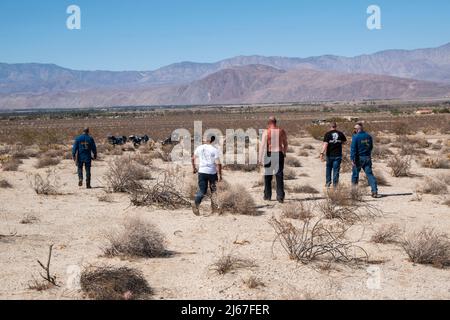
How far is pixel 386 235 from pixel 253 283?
9.48 ft

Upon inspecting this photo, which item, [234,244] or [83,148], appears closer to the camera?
[234,244]

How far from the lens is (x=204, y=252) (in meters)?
7.91

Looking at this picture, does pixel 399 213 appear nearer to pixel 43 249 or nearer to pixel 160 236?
pixel 160 236

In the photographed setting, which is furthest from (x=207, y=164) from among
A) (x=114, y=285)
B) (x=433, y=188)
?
(x=433, y=188)

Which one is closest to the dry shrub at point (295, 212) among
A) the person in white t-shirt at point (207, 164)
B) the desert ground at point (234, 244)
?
the desert ground at point (234, 244)

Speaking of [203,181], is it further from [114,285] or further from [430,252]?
[430,252]

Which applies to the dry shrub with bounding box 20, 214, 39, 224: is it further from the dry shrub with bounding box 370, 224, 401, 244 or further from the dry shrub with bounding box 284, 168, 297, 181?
the dry shrub with bounding box 284, 168, 297, 181

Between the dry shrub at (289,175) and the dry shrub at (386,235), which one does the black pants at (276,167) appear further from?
the dry shrub at (289,175)

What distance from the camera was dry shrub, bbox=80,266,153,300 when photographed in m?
5.94

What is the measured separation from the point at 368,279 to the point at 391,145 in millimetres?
20807

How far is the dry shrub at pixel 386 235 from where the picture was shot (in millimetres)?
8227

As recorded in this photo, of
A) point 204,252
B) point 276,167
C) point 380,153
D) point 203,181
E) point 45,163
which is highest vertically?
point 276,167

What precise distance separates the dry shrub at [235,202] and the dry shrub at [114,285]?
13.7 feet
